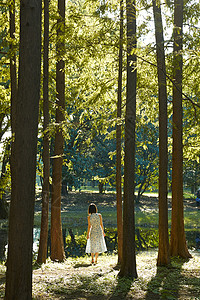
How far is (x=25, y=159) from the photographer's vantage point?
16.1ft

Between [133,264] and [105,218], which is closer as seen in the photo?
[133,264]

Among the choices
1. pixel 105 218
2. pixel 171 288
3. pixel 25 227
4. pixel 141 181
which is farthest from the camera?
pixel 141 181

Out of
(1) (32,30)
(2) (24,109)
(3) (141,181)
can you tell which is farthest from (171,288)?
(3) (141,181)

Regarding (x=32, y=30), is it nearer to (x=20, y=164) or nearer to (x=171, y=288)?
(x=20, y=164)

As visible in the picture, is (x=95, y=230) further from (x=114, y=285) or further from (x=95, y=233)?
(x=114, y=285)

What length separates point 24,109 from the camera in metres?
4.96

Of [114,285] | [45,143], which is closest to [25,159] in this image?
[114,285]

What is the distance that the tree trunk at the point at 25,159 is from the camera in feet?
16.0

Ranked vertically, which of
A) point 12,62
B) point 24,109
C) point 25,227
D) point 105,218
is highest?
point 12,62

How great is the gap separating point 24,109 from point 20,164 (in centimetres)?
68

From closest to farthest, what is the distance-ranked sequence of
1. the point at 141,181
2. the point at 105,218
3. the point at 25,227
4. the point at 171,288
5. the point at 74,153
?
the point at 25,227
the point at 171,288
the point at 105,218
the point at 74,153
the point at 141,181

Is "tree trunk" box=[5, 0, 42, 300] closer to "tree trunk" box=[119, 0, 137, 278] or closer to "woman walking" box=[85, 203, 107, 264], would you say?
"tree trunk" box=[119, 0, 137, 278]

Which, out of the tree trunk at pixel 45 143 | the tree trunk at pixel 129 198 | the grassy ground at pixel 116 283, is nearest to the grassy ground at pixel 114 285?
the grassy ground at pixel 116 283

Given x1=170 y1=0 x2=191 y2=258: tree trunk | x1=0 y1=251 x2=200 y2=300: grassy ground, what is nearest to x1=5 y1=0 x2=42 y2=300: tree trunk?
x1=0 y1=251 x2=200 y2=300: grassy ground
